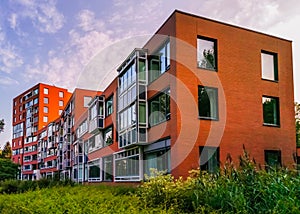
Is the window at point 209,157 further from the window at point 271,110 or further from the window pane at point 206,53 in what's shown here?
the window pane at point 206,53

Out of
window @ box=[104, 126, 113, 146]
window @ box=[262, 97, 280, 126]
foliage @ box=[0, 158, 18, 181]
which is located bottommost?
foliage @ box=[0, 158, 18, 181]

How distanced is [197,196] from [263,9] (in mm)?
13866

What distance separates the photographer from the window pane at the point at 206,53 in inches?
816

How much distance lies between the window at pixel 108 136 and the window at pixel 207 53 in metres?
15.6

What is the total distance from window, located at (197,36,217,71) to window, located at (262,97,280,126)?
14.4ft

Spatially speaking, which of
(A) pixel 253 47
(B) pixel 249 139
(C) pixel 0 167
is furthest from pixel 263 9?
(C) pixel 0 167

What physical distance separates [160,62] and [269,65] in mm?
7311

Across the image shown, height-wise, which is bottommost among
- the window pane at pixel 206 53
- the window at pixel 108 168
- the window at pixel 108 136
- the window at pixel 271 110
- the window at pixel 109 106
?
the window at pixel 108 168

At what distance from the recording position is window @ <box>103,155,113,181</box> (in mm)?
32656

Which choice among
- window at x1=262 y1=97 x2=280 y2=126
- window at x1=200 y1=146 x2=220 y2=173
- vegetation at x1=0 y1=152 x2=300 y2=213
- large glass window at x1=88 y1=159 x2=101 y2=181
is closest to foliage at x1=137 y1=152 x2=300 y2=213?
vegetation at x1=0 y1=152 x2=300 y2=213

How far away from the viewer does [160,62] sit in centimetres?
2264

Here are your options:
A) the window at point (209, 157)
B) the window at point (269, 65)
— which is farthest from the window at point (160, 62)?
the window at point (269, 65)

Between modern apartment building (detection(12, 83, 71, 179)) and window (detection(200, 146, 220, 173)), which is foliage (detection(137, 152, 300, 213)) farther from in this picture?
modern apartment building (detection(12, 83, 71, 179))

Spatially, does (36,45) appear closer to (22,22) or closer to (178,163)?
(22,22)
